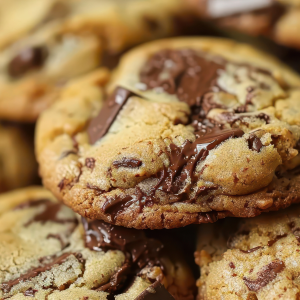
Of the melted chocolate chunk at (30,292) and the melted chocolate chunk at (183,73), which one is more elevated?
the melted chocolate chunk at (183,73)

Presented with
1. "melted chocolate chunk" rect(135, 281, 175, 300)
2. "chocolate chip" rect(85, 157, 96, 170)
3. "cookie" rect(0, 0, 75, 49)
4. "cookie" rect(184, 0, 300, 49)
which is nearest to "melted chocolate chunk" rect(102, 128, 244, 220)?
"chocolate chip" rect(85, 157, 96, 170)

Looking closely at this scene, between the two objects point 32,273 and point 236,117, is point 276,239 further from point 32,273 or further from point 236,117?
point 32,273

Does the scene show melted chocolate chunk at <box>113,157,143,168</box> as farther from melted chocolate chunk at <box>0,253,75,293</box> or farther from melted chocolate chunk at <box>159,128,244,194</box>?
melted chocolate chunk at <box>0,253,75,293</box>

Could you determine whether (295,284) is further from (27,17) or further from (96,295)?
(27,17)

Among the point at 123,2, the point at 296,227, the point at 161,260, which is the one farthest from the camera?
the point at 123,2

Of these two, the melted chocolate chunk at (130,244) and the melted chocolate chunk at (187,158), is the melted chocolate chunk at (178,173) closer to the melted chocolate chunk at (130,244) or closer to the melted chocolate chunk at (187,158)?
the melted chocolate chunk at (187,158)

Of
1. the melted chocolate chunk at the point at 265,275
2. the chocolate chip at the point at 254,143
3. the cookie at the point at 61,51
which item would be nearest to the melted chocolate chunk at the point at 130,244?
the melted chocolate chunk at the point at 265,275

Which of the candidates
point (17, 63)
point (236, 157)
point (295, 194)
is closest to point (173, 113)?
point (236, 157)
